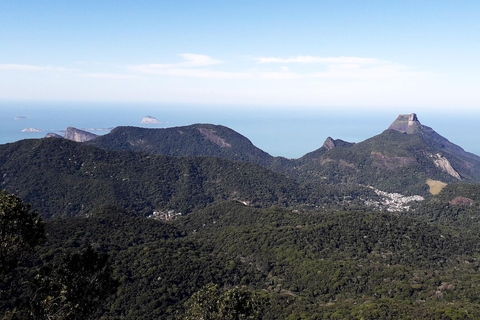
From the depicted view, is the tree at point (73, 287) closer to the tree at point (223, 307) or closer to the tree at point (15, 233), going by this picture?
the tree at point (15, 233)

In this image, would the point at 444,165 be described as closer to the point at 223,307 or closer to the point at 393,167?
the point at 393,167

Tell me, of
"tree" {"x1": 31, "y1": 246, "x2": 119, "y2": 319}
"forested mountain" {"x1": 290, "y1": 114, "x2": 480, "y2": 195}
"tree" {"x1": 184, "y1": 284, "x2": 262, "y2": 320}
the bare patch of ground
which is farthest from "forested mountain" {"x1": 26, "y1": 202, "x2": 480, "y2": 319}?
"forested mountain" {"x1": 290, "y1": 114, "x2": 480, "y2": 195}

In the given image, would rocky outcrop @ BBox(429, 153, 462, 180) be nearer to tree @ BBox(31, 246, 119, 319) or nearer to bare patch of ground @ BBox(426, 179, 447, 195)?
bare patch of ground @ BBox(426, 179, 447, 195)

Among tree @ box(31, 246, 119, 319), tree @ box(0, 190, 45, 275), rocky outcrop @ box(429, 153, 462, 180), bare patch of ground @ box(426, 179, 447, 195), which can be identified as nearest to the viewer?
tree @ box(0, 190, 45, 275)

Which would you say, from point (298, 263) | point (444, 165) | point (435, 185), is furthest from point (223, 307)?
point (444, 165)

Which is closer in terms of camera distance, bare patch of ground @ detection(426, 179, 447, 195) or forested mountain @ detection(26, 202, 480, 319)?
forested mountain @ detection(26, 202, 480, 319)

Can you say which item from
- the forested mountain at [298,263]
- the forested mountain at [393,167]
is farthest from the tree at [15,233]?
the forested mountain at [393,167]

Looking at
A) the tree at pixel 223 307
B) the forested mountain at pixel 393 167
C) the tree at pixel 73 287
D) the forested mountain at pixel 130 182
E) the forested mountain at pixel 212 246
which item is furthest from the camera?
the forested mountain at pixel 393 167

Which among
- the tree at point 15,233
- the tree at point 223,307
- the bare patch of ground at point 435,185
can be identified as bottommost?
the bare patch of ground at point 435,185
